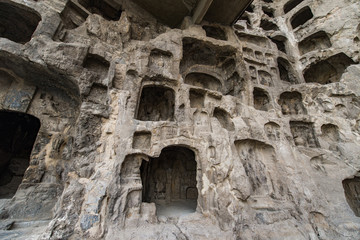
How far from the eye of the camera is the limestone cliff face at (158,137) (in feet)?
15.8

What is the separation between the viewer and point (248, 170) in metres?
6.75

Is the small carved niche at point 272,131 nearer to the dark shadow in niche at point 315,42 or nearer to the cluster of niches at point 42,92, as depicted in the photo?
the cluster of niches at point 42,92

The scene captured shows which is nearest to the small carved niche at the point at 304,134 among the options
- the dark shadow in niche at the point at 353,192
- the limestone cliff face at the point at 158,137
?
the limestone cliff face at the point at 158,137

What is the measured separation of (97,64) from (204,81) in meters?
6.35

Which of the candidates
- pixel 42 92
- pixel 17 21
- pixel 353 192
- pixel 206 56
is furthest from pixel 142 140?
pixel 353 192

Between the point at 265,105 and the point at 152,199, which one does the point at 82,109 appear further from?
the point at 265,105

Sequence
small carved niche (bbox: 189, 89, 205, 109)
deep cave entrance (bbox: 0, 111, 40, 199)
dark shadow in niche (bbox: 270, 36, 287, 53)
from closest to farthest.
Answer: small carved niche (bbox: 189, 89, 205, 109), deep cave entrance (bbox: 0, 111, 40, 199), dark shadow in niche (bbox: 270, 36, 287, 53)

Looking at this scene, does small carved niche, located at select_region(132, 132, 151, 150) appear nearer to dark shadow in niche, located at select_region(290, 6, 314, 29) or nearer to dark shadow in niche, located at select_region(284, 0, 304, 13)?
dark shadow in niche, located at select_region(290, 6, 314, 29)

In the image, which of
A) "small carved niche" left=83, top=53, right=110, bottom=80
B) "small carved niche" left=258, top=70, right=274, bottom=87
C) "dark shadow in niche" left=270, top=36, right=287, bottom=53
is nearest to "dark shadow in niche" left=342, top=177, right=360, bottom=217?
"small carved niche" left=258, top=70, right=274, bottom=87

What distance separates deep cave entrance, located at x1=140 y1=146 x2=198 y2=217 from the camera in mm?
7820

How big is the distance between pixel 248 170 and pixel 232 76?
18.9 ft

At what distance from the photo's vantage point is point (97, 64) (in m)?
7.00

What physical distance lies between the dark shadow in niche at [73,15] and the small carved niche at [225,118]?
27.1ft

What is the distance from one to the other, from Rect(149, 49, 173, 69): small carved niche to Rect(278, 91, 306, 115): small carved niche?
719 centimetres
